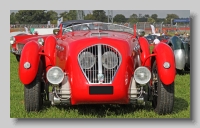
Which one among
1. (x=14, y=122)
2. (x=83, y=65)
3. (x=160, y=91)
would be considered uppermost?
(x=83, y=65)

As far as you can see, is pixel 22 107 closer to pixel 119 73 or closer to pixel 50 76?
pixel 50 76

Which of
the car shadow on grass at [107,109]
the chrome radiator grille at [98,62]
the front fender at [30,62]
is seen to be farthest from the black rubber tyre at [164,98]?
the front fender at [30,62]

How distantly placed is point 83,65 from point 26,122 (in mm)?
1320

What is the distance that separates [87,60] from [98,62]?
0.18 m

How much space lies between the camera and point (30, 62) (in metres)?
6.33

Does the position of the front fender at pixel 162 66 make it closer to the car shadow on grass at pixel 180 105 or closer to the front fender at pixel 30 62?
the car shadow on grass at pixel 180 105

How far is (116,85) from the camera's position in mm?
5777

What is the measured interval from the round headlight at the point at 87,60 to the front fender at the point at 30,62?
35.3 inches

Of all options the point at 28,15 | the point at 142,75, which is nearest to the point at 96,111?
the point at 142,75

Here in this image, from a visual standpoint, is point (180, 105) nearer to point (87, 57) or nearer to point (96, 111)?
point (96, 111)

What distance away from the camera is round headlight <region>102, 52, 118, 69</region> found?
586cm

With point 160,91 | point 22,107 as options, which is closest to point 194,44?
point 160,91

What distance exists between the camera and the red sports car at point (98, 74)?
19.0 ft

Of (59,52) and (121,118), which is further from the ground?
(59,52)
